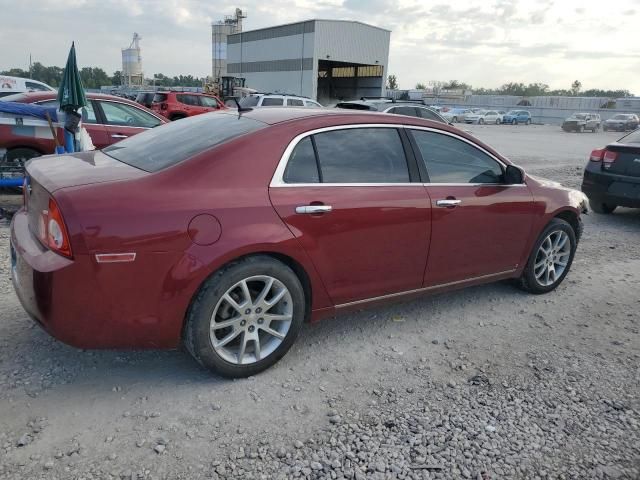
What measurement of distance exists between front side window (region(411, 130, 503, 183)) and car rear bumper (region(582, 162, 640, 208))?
4292mm

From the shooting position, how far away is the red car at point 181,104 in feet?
67.8

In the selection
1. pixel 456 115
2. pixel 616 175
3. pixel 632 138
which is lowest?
pixel 456 115

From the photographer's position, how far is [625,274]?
5504 millimetres

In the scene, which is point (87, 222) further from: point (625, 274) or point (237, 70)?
point (237, 70)

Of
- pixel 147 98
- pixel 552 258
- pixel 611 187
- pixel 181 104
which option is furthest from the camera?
pixel 147 98

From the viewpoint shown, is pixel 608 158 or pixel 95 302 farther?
pixel 608 158

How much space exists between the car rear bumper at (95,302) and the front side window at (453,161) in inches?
79.6

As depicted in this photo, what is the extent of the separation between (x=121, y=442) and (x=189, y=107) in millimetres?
20099

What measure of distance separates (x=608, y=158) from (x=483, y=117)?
38.1 metres

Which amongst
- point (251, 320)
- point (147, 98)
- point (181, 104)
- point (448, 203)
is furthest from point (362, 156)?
point (147, 98)

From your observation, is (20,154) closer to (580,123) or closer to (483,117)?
(580,123)

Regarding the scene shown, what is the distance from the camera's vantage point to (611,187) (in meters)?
7.63

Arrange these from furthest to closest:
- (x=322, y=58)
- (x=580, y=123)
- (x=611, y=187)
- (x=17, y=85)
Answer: (x=322, y=58)
(x=580, y=123)
(x=17, y=85)
(x=611, y=187)

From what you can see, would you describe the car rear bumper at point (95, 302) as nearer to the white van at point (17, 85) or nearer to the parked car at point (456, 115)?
the white van at point (17, 85)
